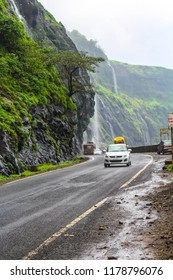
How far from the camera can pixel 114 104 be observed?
6777 inches

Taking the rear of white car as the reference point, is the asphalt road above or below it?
below

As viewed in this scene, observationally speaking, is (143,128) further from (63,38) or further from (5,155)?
(5,155)

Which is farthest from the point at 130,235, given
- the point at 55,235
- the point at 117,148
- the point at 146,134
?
the point at 146,134

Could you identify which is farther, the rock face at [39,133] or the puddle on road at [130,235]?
the rock face at [39,133]

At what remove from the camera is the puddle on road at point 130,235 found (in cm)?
520

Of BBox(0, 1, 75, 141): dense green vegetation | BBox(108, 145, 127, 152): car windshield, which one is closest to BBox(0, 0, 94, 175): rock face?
BBox(0, 1, 75, 141): dense green vegetation

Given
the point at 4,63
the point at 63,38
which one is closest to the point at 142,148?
the point at 63,38

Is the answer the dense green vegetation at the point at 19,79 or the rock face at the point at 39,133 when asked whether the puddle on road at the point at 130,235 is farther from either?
the dense green vegetation at the point at 19,79

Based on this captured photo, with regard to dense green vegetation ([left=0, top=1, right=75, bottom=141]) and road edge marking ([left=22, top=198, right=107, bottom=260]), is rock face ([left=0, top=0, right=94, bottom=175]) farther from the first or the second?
road edge marking ([left=22, top=198, right=107, bottom=260])

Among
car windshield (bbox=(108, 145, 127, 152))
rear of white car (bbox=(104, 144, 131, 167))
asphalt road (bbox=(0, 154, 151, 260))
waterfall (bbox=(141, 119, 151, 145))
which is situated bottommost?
asphalt road (bbox=(0, 154, 151, 260))

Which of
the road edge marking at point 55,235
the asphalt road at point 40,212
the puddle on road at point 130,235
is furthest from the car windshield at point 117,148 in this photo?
the road edge marking at point 55,235

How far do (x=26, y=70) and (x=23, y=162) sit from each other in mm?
11904

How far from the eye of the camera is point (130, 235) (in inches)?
249

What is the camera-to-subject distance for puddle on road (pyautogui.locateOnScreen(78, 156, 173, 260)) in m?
5.20
